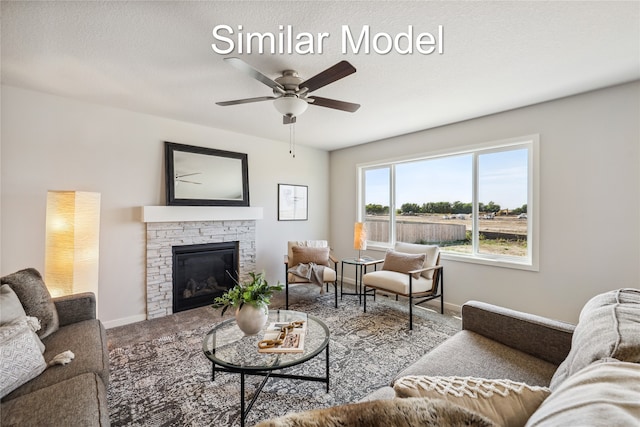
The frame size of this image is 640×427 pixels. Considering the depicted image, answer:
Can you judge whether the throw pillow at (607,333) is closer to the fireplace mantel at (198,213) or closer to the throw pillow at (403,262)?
the throw pillow at (403,262)

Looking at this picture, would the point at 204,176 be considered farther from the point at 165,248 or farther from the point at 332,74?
the point at 332,74

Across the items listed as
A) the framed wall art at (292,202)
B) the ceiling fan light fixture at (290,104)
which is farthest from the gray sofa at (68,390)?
the framed wall art at (292,202)

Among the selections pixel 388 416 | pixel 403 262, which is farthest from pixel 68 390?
pixel 403 262

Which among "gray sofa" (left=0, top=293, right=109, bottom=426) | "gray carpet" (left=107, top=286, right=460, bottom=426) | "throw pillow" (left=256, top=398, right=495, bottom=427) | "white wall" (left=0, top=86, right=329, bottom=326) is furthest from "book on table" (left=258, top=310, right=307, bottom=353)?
"white wall" (left=0, top=86, right=329, bottom=326)

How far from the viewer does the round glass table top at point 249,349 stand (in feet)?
5.27

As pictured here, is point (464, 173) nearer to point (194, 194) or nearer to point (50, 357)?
point (194, 194)

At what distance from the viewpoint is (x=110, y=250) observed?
10.0 feet

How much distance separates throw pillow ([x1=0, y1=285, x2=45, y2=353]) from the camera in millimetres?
1520

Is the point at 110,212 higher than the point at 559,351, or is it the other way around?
the point at 110,212

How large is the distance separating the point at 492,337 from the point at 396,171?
3.03 m

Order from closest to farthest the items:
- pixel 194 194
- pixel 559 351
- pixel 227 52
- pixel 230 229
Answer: pixel 559 351 < pixel 227 52 < pixel 194 194 < pixel 230 229

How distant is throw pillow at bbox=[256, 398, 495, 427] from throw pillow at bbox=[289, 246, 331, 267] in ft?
10.4

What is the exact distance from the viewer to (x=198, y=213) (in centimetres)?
358

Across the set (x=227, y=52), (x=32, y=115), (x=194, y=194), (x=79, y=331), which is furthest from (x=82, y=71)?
(x=79, y=331)
